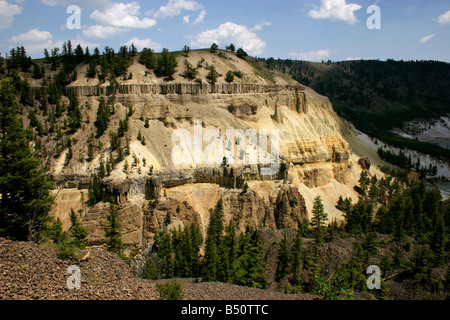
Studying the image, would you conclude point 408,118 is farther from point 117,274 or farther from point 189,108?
point 117,274

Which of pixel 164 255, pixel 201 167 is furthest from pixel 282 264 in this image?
pixel 201 167

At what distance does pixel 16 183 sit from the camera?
25.1 metres

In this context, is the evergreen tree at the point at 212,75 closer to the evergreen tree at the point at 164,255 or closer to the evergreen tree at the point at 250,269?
the evergreen tree at the point at 164,255

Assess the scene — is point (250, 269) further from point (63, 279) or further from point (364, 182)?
point (364, 182)

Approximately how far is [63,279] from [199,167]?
39736 mm

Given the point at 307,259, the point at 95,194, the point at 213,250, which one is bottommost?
the point at 307,259

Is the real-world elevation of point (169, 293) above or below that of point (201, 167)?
below

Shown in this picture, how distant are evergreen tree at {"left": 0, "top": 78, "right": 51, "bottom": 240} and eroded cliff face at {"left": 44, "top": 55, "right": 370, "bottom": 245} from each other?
20.7 metres

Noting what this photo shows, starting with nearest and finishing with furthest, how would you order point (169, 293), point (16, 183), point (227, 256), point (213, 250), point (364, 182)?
point (169, 293) < point (16, 183) < point (213, 250) < point (227, 256) < point (364, 182)

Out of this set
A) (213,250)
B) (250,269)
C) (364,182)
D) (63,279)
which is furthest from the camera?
(364,182)

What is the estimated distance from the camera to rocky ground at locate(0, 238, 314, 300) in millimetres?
14953

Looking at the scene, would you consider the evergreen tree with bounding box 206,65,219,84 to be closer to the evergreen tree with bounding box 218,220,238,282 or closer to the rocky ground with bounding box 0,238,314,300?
the evergreen tree with bounding box 218,220,238,282

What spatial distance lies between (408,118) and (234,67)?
557 ft

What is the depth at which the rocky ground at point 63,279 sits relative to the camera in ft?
49.1
